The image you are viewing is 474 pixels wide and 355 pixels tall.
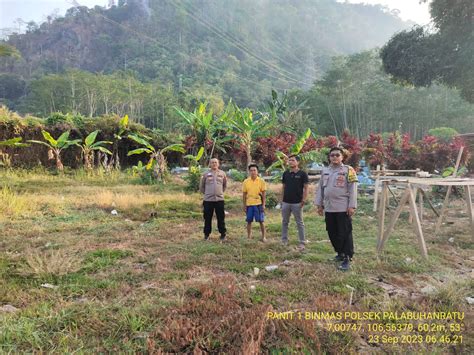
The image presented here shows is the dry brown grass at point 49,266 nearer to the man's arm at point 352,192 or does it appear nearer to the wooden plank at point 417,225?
the man's arm at point 352,192

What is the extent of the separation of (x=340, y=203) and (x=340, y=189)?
0.17 meters

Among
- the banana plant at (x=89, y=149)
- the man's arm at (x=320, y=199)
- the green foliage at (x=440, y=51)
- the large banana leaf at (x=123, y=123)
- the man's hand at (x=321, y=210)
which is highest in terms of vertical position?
the green foliage at (x=440, y=51)

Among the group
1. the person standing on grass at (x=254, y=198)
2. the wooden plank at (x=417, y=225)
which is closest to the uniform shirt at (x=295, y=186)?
the person standing on grass at (x=254, y=198)

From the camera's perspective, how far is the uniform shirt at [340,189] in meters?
4.00

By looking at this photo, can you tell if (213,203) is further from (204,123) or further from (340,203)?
(204,123)

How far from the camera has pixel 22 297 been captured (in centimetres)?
303

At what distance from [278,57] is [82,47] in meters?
46.9

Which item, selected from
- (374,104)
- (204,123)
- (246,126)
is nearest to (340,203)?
(246,126)

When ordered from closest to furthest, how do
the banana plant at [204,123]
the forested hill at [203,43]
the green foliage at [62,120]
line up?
the banana plant at [204,123] < the green foliage at [62,120] < the forested hill at [203,43]

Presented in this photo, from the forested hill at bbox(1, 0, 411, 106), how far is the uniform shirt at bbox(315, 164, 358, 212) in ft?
167

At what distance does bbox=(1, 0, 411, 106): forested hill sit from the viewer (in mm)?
65375

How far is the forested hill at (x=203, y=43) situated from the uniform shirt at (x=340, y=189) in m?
50.8

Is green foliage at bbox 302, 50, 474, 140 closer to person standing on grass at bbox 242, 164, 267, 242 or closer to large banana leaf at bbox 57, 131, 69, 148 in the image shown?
large banana leaf at bbox 57, 131, 69, 148

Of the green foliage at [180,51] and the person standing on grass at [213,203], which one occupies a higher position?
the green foliage at [180,51]
